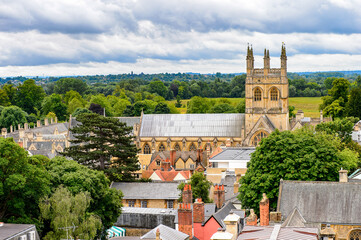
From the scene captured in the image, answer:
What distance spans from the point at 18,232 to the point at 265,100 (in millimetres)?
59076

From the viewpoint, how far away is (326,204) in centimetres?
3966

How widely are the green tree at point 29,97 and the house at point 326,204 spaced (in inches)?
6087

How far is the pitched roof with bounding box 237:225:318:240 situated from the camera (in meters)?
28.5

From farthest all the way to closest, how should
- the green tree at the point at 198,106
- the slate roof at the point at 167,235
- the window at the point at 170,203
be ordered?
the green tree at the point at 198,106
the window at the point at 170,203
the slate roof at the point at 167,235

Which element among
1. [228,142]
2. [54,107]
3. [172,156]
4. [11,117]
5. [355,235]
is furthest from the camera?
[54,107]

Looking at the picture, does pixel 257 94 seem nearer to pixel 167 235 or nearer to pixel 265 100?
pixel 265 100

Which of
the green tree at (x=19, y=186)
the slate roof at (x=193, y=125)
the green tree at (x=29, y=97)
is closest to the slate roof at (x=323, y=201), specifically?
the green tree at (x=19, y=186)

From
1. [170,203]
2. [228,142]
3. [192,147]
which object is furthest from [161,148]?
[170,203]

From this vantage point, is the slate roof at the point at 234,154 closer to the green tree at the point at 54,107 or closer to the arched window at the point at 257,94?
the arched window at the point at 257,94

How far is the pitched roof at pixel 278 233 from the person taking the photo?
28.5 m

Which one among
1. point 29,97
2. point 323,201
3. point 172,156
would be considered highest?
point 29,97

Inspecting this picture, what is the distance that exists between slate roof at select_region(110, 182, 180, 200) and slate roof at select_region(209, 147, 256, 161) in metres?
13.0

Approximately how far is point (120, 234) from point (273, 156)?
15.0 metres

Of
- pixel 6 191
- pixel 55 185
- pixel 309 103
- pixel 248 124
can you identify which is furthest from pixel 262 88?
pixel 309 103
